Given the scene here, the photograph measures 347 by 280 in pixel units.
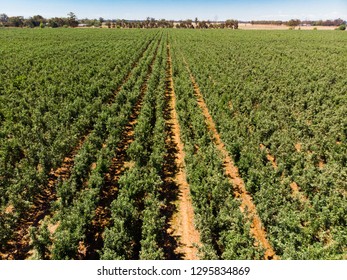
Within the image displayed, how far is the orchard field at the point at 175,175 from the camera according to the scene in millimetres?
9008

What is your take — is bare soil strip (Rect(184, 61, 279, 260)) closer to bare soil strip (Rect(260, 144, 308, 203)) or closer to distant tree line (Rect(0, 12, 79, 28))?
bare soil strip (Rect(260, 144, 308, 203))

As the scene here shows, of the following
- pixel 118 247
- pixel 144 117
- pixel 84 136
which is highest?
pixel 144 117

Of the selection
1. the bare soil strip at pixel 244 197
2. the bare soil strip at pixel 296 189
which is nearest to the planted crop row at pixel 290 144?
the bare soil strip at pixel 296 189

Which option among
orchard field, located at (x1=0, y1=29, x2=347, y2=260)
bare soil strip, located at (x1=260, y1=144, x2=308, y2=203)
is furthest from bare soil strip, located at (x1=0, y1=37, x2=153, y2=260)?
bare soil strip, located at (x1=260, y1=144, x2=308, y2=203)

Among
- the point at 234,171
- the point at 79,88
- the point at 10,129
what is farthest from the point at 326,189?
the point at 79,88

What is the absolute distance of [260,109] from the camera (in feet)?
71.1

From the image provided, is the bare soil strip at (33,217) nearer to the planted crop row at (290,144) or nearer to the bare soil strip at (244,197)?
the bare soil strip at (244,197)

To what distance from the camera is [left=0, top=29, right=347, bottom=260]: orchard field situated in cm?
901

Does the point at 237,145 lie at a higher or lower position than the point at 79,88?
lower

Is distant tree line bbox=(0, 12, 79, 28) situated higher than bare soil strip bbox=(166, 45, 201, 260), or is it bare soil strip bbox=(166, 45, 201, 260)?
distant tree line bbox=(0, 12, 79, 28)

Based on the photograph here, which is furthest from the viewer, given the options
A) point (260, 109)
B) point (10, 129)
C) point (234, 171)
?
point (260, 109)

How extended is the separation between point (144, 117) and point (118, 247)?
38.4 feet

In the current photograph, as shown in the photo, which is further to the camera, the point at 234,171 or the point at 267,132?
the point at 267,132

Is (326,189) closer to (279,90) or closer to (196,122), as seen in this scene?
(196,122)
